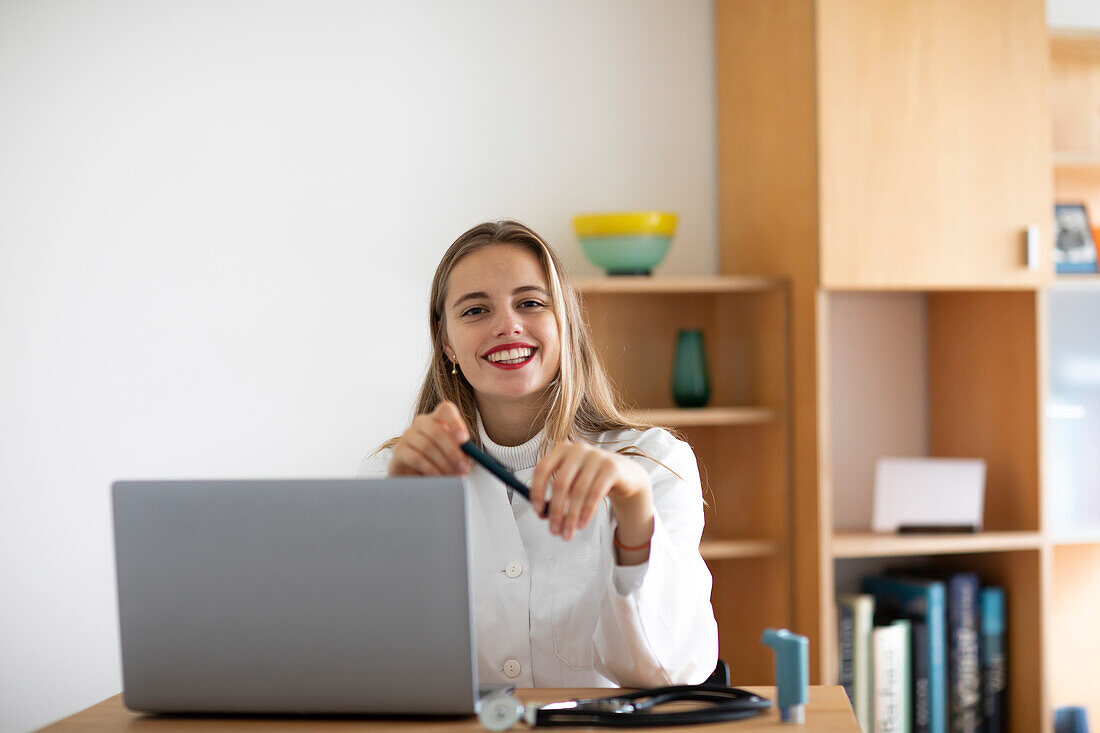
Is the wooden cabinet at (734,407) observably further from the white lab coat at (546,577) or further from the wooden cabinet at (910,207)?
the white lab coat at (546,577)

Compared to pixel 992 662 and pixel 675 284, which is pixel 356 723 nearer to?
pixel 675 284

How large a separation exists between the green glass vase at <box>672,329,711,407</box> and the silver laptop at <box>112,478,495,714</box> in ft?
5.83

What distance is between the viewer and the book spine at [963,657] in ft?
9.09

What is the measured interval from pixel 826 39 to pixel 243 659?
2.05 metres

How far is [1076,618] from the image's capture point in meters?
2.97

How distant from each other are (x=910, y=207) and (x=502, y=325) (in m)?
1.30

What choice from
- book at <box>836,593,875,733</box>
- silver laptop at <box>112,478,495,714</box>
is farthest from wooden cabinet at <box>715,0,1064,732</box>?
silver laptop at <box>112,478,495,714</box>

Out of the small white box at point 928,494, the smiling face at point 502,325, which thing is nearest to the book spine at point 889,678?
the small white box at point 928,494

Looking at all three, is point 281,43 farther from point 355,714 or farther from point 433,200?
point 355,714

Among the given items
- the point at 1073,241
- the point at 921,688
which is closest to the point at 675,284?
the point at 1073,241

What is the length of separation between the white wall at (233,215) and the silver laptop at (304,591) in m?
1.70

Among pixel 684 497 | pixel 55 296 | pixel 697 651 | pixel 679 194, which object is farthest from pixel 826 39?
pixel 55 296

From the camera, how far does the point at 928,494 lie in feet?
9.09

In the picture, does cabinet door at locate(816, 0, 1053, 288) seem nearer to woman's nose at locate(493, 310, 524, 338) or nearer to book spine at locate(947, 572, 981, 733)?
book spine at locate(947, 572, 981, 733)
